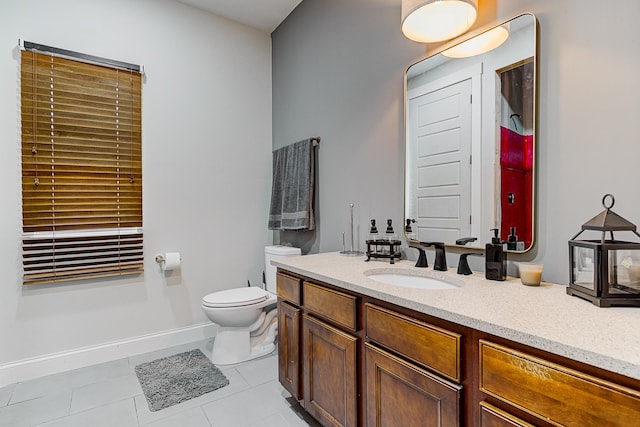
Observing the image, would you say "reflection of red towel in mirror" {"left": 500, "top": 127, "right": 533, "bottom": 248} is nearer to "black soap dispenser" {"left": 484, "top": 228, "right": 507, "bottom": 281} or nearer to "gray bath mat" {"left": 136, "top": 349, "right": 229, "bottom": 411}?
"black soap dispenser" {"left": 484, "top": 228, "right": 507, "bottom": 281}

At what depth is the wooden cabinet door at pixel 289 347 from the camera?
5.74 ft

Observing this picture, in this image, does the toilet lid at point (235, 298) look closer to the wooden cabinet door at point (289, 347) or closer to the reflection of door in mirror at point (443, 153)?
the wooden cabinet door at point (289, 347)

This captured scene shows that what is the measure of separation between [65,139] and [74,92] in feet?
1.13

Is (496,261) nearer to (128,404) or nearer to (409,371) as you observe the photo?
(409,371)

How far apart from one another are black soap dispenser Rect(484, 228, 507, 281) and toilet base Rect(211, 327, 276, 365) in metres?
1.82

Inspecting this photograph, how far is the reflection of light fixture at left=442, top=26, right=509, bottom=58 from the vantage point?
1450 millimetres

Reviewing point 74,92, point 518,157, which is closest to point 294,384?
point 518,157

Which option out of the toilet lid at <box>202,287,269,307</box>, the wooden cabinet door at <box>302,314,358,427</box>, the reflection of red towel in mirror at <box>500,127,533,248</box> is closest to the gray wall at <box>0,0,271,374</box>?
the toilet lid at <box>202,287,269,307</box>

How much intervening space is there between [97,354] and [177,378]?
0.75 m

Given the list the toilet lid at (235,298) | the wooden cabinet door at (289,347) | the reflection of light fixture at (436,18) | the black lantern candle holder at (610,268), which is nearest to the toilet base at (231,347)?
the toilet lid at (235,298)

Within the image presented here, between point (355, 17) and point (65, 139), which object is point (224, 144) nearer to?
point (65, 139)

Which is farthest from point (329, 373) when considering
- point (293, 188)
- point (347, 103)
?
point (347, 103)

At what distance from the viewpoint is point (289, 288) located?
5.99ft

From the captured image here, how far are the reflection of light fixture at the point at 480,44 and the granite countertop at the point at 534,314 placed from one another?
1021 mm
